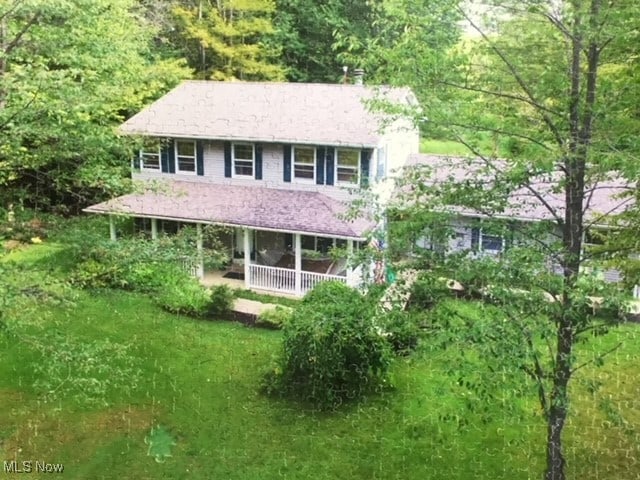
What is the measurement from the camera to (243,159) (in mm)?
16844

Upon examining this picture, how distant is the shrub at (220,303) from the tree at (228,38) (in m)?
12.5

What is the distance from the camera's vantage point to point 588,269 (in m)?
6.52

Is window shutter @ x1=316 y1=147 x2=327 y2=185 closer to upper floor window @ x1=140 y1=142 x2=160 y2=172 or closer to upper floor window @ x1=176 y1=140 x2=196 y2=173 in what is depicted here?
upper floor window @ x1=176 y1=140 x2=196 y2=173

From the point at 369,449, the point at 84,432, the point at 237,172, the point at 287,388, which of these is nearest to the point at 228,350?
the point at 287,388

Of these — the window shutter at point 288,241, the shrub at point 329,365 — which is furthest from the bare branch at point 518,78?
the window shutter at point 288,241

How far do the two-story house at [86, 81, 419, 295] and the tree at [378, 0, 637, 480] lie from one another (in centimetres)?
808

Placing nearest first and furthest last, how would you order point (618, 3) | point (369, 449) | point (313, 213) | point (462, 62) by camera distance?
point (618, 3) → point (462, 62) → point (369, 449) → point (313, 213)

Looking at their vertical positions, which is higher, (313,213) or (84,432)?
(313,213)

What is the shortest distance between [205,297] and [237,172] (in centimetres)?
436

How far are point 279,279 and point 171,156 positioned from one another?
4919mm

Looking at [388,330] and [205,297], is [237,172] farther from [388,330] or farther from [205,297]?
[388,330]

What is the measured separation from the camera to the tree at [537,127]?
554 cm

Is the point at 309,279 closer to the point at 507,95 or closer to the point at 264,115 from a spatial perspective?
the point at 264,115

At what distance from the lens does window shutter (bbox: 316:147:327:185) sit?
15.9m
